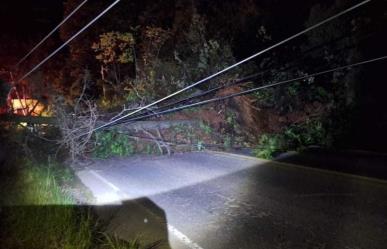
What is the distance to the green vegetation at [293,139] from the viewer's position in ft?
35.3

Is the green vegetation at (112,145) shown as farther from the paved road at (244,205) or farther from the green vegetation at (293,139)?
the green vegetation at (293,139)

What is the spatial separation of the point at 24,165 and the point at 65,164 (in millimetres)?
1520

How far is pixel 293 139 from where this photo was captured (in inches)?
445

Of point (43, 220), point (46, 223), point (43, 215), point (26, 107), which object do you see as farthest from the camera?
point (26, 107)

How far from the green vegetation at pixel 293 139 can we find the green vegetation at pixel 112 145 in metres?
3.96

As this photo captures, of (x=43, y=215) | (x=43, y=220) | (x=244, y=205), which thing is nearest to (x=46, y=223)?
(x=43, y=220)

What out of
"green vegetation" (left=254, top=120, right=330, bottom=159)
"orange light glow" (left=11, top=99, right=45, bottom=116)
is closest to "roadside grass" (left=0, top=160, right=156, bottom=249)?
"orange light glow" (left=11, top=99, right=45, bottom=116)

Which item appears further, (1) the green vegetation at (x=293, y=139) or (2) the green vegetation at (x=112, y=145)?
(2) the green vegetation at (x=112, y=145)

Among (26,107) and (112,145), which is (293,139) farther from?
(26,107)

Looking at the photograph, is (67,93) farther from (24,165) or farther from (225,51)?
(24,165)

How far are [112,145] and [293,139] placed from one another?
17.8 feet

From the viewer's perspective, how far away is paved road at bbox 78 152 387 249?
5367 mm

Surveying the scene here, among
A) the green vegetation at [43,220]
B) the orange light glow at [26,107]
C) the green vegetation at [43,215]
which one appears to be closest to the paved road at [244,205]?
the green vegetation at [43,215]

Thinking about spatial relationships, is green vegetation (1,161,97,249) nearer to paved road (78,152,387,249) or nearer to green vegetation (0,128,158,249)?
green vegetation (0,128,158,249)
